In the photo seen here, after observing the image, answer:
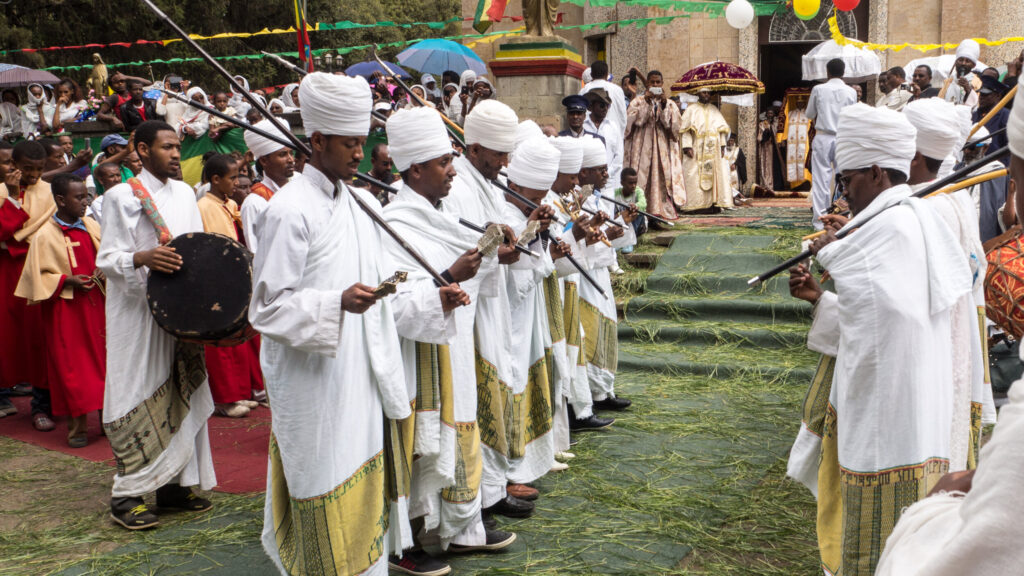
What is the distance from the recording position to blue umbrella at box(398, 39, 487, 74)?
17.8m

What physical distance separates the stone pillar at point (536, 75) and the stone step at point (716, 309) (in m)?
2.97

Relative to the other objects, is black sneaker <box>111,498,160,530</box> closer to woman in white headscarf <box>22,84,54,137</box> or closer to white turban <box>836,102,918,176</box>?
white turban <box>836,102,918,176</box>

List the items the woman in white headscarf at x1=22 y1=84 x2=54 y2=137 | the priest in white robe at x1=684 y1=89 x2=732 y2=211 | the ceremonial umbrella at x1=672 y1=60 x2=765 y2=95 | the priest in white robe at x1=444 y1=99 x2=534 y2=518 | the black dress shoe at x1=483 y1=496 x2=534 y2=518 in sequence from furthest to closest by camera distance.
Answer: the woman in white headscarf at x1=22 y1=84 x2=54 y2=137 < the ceremonial umbrella at x1=672 y1=60 x2=765 y2=95 < the priest in white robe at x1=684 y1=89 x2=732 y2=211 < the black dress shoe at x1=483 y1=496 x2=534 y2=518 < the priest in white robe at x1=444 y1=99 x2=534 y2=518

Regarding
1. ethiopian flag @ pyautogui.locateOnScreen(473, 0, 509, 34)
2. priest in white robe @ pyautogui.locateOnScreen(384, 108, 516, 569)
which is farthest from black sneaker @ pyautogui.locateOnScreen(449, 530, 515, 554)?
ethiopian flag @ pyautogui.locateOnScreen(473, 0, 509, 34)

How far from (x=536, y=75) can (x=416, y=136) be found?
7800 millimetres

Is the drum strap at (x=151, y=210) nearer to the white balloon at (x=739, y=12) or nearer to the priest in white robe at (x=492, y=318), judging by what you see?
the priest in white robe at (x=492, y=318)

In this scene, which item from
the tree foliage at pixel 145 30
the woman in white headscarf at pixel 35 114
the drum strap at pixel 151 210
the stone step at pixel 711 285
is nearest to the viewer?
the drum strap at pixel 151 210

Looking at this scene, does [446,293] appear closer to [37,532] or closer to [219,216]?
[37,532]

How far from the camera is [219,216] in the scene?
6.95 metres

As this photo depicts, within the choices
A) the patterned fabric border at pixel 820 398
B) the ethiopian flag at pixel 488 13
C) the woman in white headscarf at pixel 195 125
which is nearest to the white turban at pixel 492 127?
the patterned fabric border at pixel 820 398

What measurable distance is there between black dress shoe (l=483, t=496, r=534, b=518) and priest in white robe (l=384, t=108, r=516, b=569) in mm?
539

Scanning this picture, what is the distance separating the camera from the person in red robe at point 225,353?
22.7 feet

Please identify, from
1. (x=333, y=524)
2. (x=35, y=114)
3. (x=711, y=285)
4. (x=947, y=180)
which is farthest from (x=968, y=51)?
(x=35, y=114)

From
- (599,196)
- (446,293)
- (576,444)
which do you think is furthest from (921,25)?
(446,293)
